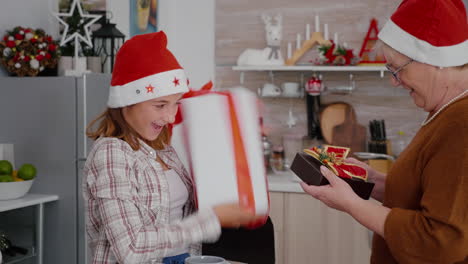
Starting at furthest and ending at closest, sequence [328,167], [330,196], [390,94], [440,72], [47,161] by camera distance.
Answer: [390,94]
[47,161]
[328,167]
[330,196]
[440,72]

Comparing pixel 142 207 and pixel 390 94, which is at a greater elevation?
pixel 390 94

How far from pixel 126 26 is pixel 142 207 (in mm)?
2317

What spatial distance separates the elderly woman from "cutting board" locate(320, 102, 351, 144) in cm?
208

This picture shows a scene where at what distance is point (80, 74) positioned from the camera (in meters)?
2.88

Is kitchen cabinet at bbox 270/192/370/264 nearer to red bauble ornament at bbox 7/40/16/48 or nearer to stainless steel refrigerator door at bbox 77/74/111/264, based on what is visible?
stainless steel refrigerator door at bbox 77/74/111/264

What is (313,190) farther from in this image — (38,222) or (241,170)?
(38,222)

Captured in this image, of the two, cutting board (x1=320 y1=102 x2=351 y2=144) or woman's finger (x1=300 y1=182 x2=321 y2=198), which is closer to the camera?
woman's finger (x1=300 y1=182 x2=321 y2=198)

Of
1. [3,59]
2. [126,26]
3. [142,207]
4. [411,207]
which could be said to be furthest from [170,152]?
[126,26]

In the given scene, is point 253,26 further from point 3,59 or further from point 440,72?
point 440,72

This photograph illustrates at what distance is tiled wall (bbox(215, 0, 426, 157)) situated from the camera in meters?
3.52

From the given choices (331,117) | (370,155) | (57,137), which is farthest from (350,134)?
(57,137)

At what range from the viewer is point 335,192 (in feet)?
4.87

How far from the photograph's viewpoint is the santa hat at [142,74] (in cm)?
155

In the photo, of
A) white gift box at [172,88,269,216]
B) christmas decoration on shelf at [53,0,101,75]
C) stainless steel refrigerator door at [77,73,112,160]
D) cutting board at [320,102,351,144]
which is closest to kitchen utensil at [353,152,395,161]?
cutting board at [320,102,351,144]
